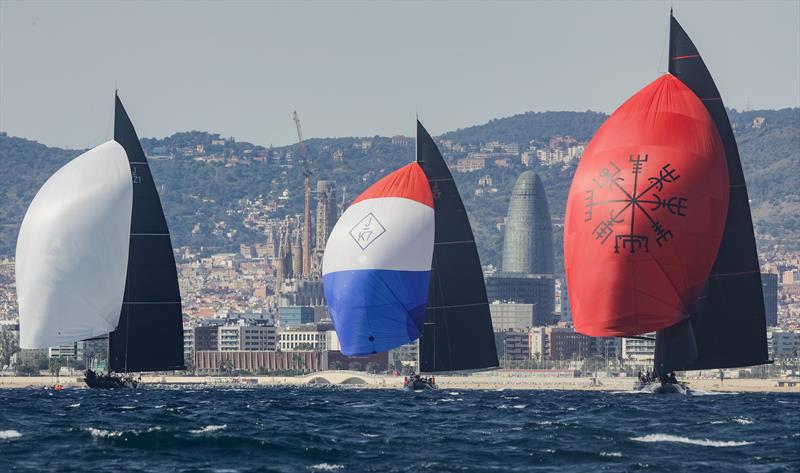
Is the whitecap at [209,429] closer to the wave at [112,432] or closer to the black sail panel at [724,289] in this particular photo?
the wave at [112,432]

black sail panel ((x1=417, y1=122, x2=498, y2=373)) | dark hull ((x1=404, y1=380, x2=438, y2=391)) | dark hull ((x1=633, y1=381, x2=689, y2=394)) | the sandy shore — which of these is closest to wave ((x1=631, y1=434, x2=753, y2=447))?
dark hull ((x1=633, y1=381, x2=689, y2=394))

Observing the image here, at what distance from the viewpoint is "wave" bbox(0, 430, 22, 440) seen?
157ft

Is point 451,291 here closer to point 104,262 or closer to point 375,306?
point 375,306

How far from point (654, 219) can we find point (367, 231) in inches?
732

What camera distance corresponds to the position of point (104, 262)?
8012 cm

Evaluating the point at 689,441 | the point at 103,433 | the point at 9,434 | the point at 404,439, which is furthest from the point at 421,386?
the point at 689,441

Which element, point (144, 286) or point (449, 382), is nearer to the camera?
point (144, 286)

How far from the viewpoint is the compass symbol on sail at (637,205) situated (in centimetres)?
6412

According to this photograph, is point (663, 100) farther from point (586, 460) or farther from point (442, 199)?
point (586, 460)

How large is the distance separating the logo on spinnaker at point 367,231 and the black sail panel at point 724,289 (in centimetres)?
1466

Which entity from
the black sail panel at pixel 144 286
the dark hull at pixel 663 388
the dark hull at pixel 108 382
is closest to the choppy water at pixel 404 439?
the dark hull at pixel 663 388

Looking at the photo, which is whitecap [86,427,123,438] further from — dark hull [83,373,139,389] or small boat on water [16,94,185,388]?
dark hull [83,373,139,389]

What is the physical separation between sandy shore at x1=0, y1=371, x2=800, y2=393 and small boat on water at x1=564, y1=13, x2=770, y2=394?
279 feet

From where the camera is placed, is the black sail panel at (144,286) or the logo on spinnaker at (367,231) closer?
the logo on spinnaker at (367,231)
